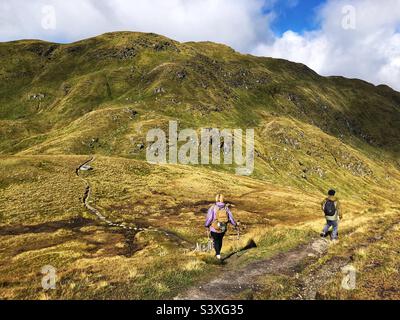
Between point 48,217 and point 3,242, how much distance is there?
10.4 metres

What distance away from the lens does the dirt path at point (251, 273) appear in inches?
643

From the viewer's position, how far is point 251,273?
1941 cm

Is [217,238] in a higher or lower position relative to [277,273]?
higher

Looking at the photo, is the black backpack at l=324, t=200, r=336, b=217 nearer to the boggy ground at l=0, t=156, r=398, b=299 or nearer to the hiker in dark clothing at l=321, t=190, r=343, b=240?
the hiker in dark clothing at l=321, t=190, r=343, b=240

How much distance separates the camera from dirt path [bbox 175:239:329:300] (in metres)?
16.3

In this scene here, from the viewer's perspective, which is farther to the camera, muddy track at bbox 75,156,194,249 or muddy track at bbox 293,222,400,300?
muddy track at bbox 75,156,194,249

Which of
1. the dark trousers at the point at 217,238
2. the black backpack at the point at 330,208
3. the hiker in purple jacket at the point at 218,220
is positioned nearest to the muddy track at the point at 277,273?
the dark trousers at the point at 217,238

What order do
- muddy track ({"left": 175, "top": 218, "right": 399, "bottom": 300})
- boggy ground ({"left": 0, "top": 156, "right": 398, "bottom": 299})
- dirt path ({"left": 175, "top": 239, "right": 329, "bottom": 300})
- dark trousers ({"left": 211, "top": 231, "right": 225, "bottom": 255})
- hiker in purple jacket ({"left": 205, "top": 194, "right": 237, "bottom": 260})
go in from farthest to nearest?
dark trousers ({"left": 211, "top": 231, "right": 225, "bottom": 255})
hiker in purple jacket ({"left": 205, "top": 194, "right": 237, "bottom": 260})
boggy ground ({"left": 0, "top": 156, "right": 398, "bottom": 299})
dirt path ({"left": 175, "top": 239, "right": 329, "bottom": 300})
muddy track ({"left": 175, "top": 218, "right": 399, "bottom": 300})

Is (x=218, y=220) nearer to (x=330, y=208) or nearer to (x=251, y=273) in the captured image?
(x=251, y=273)

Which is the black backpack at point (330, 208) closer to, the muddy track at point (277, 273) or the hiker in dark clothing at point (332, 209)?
the hiker in dark clothing at point (332, 209)

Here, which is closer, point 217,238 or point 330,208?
point 217,238

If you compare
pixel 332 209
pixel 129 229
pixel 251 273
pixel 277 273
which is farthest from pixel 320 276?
pixel 129 229

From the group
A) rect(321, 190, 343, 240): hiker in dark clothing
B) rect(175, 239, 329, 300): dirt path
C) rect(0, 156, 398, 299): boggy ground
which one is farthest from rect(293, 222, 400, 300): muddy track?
rect(321, 190, 343, 240): hiker in dark clothing
